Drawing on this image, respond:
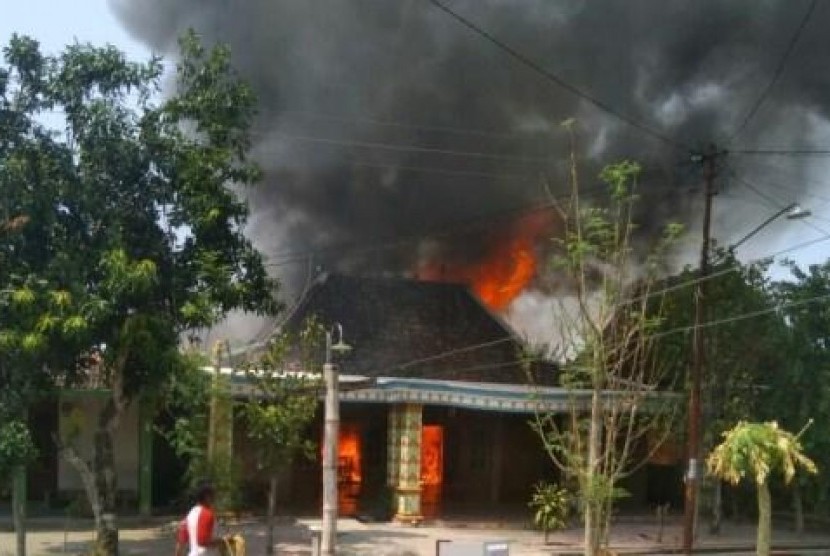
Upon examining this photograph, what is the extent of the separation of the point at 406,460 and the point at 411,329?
5665 millimetres

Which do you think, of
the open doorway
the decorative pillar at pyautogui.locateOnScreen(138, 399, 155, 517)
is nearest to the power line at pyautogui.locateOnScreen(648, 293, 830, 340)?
the open doorway

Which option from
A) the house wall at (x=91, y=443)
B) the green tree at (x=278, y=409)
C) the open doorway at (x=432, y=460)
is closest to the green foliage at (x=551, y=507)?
the green tree at (x=278, y=409)

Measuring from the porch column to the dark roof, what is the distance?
2.81 meters

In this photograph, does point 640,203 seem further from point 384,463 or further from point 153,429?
point 153,429

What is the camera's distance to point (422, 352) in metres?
27.1

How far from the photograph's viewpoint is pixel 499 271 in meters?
32.5

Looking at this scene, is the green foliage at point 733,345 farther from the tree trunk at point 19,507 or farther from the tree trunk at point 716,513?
the tree trunk at point 19,507

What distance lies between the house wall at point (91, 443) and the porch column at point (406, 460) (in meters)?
5.68

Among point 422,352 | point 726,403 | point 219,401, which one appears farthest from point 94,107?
point 726,403

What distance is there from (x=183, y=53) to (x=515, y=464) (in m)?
16.2

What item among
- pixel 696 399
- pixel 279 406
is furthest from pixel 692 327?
pixel 279 406

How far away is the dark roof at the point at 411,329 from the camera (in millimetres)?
26469

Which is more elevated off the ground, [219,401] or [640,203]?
[640,203]

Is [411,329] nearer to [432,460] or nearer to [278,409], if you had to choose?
[432,460]
